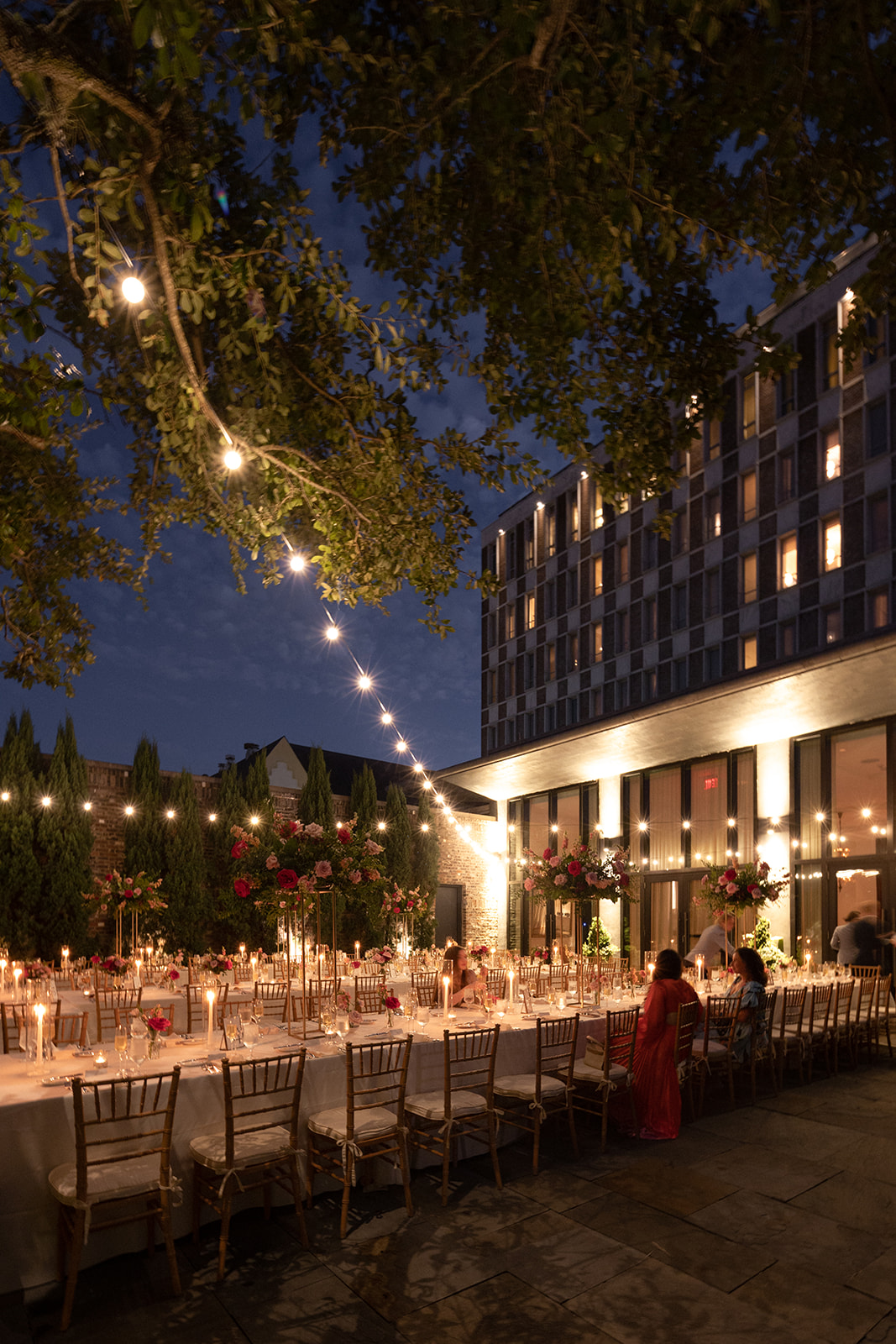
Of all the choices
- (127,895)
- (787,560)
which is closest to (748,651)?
(787,560)

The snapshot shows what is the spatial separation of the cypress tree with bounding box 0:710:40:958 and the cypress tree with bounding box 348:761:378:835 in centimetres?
646

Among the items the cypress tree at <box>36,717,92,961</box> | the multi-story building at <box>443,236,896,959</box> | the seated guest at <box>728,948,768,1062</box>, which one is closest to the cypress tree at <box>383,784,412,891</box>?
the multi-story building at <box>443,236,896,959</box>

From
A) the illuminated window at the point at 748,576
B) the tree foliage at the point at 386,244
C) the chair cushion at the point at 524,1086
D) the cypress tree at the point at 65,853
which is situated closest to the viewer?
the tree foliage at the point at 386,244

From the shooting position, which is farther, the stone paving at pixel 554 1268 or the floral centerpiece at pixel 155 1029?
the floral centerpiece at pixel 155 1029

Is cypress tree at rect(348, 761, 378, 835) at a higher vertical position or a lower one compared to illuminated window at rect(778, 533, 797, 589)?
lower

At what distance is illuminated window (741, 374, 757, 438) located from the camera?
23203 mm

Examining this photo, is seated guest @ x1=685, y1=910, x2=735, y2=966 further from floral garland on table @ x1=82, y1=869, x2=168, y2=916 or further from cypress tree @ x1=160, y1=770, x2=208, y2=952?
cypress tree @ x1=160, y1=770, x2=208, y2=952

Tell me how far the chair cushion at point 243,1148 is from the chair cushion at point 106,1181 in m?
0.29

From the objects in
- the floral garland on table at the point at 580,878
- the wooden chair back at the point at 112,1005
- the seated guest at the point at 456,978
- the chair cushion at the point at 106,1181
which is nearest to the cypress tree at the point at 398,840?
the floral garland on table at the point at 580,878

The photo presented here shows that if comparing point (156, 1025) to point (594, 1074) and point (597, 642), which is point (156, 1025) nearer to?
point (594, 1074)

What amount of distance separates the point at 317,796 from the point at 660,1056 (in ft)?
39.8

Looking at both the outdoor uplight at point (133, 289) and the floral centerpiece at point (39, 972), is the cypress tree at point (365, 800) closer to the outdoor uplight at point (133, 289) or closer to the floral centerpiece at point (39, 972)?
the floral centerpiece at point (39, 972)

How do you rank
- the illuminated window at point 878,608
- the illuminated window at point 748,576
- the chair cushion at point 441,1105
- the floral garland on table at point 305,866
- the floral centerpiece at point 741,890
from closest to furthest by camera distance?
the chair cushion at point 441,1105 < the floral garland on table at point 305,866 < the floral centerpiece at point 741,890 < the illuminated window at point 878,608 < the illuminated window at point 748,576

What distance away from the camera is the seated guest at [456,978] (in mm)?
8133
